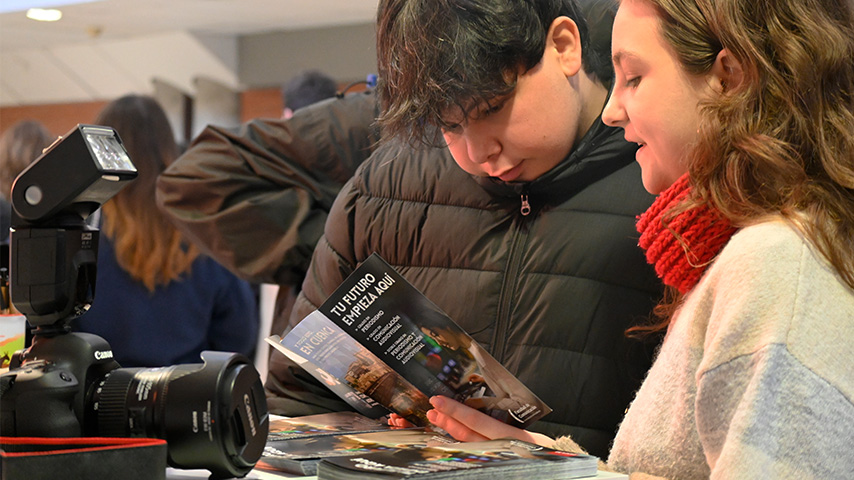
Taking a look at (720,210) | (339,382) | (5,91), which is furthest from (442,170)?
(5,91)

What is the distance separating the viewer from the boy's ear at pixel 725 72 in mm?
1116

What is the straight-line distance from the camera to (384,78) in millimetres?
1466

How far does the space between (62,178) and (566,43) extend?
86 centimetres

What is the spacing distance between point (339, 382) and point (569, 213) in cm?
48

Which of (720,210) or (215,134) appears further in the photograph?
(215,134)

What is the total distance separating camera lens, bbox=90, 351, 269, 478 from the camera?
0.91 m

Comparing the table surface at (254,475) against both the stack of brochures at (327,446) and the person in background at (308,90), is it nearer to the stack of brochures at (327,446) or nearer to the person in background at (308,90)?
the stack of brochures at (327,446)

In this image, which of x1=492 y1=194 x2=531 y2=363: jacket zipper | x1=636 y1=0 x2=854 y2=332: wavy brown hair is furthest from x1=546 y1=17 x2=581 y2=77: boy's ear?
x1=636 y1=0 x2=854 y2=332: wavy brown hair

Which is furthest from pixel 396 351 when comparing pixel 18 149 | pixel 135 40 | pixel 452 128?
pixel 135 40

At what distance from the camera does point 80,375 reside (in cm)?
94

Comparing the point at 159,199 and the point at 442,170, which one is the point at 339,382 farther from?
the point at 159,199

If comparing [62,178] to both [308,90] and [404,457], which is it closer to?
[404,457]

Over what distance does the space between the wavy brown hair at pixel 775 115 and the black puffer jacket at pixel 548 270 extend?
378mm

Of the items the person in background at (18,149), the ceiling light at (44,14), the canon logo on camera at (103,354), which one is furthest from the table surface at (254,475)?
the ceiling light at (44,14)
